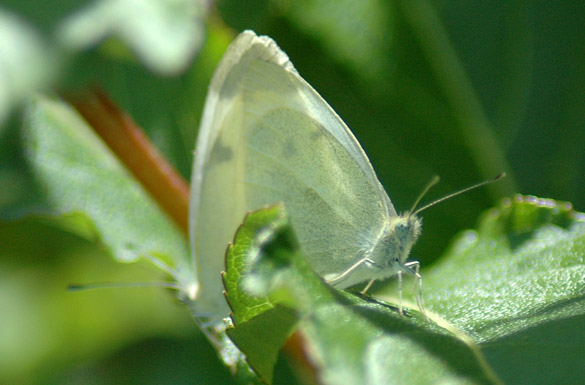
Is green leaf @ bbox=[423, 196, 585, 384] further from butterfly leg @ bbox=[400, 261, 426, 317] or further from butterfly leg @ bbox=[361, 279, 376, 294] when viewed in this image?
butterfly leg @ bbox=[361, 279, 376, 294]

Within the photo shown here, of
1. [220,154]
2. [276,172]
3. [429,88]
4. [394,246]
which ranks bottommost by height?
[394,246]

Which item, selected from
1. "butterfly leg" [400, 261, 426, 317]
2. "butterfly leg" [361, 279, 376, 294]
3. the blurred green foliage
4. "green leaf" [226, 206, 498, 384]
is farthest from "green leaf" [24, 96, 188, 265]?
"green leaf" [226, 206, 498, 384]

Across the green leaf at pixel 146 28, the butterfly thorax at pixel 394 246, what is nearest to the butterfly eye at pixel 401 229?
the butterfly thorax at pixel 394 246

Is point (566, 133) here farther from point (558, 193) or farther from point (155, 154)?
point (155, 154)

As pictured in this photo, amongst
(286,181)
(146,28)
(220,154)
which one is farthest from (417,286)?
(146,28)

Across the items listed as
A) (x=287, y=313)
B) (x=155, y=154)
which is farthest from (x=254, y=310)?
(x=155, y=154)

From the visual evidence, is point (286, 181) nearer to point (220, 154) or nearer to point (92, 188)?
point (220, 154)

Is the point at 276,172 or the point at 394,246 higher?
the point at 276,172

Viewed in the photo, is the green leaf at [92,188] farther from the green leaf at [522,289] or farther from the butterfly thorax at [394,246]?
the green leaf at [522,289]
